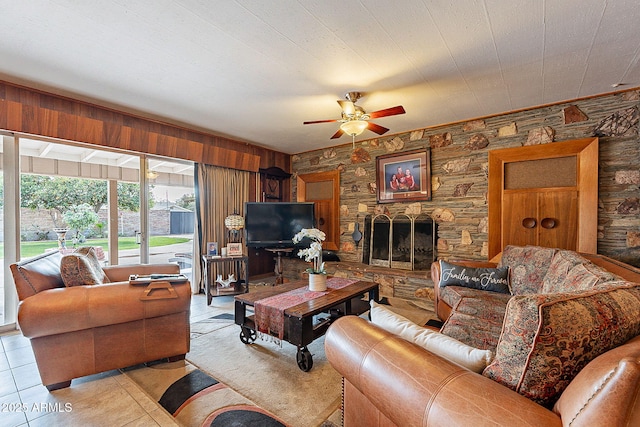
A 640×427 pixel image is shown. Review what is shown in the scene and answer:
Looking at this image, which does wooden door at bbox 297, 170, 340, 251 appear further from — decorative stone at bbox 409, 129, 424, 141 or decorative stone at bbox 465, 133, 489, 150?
decorative stone at bbox 465, 133, 489, 150

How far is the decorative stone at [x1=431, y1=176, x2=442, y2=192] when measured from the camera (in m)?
4.03

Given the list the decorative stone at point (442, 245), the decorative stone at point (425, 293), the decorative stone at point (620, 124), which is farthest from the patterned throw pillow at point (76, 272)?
the decorative stone at point (620, 124)

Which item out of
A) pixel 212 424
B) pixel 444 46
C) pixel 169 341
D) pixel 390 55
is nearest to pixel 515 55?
pixel 444 46

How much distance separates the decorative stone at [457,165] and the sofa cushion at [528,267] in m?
1.31

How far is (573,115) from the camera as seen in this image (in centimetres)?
311

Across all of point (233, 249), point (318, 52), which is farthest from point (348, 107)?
point (233, 249)

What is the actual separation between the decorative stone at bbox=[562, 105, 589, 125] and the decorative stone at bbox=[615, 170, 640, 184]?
2.19ft

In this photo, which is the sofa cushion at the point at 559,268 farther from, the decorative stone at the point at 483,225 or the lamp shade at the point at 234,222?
the lamp shade at the point at 234,222

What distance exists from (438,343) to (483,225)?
3048 millimetres

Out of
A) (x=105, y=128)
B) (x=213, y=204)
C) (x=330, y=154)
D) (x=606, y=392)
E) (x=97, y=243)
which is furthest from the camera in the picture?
(x=330, y=154)

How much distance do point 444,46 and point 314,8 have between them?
3.41ft

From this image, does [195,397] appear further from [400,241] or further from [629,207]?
[629,207]

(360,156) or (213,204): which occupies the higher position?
(360,156)

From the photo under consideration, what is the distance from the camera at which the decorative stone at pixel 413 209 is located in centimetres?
418
